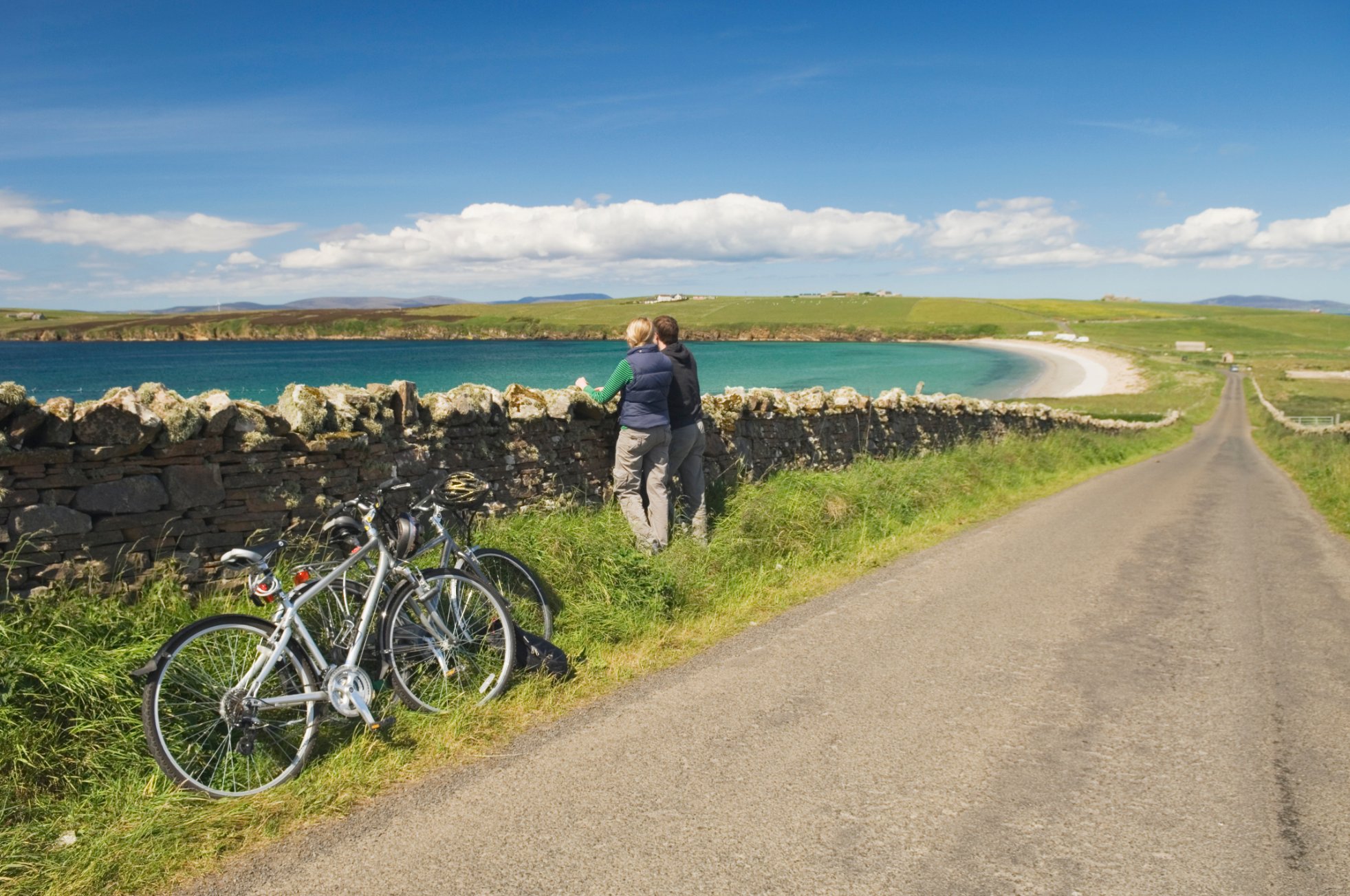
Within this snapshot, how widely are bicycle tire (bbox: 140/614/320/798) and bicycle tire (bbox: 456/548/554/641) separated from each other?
64.7 inches

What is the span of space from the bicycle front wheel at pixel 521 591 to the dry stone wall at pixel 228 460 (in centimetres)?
134

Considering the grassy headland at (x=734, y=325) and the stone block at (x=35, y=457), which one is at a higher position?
the grassy headland at (x=734, y=325)

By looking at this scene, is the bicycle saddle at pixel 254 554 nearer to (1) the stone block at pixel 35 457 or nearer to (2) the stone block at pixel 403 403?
(1) the stone block at pixel 35 457

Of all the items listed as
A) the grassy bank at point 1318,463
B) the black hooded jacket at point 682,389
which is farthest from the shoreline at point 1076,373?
the black hooded jacket at point 682,389

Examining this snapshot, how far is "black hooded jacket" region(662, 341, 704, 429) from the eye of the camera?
8336 millimetres

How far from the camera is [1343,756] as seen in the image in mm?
4562

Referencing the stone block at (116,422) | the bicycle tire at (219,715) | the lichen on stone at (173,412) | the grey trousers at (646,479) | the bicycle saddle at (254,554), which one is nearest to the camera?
the bicycle tire at (219,715)

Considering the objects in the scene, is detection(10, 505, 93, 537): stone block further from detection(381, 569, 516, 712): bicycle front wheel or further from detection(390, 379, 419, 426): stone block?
detection(390, 379, 419, 426): stone block

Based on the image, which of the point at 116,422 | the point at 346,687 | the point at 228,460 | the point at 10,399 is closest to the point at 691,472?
the point at 228,460

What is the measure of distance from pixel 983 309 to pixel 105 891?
654ft

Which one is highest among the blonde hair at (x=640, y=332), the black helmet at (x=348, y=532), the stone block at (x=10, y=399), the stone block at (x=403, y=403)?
the blonde hair at (x=640, y=332)

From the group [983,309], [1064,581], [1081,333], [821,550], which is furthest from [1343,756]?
[983,309]

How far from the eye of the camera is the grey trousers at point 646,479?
8.00 meters

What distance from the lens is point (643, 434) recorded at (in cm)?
798
